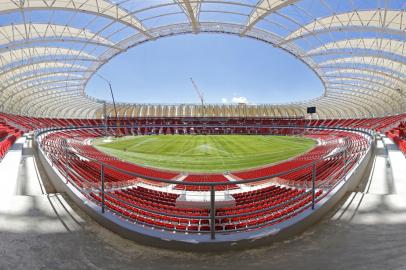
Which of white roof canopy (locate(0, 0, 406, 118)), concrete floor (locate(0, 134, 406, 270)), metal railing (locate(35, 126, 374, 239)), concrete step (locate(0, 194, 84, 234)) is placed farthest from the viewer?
white roof canopy (locate(0, 0, 406, 118))

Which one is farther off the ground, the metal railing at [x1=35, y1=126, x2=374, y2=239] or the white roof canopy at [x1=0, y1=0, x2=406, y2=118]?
the white roof canopy at [x1=0, y1=0, x2=406, y2=118]

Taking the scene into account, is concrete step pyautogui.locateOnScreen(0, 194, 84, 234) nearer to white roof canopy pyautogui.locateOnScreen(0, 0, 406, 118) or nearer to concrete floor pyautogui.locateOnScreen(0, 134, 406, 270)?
concrete floor pyautogui.locateOnScreen(0, 134, 406, 270)

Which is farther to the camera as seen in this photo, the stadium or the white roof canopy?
the white roof canopy

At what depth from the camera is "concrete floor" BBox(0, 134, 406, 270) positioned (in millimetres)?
3596

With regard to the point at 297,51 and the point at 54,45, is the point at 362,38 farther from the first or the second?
the point at 54,45

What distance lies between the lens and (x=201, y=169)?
2839 centimetres

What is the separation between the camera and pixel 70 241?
13.7 ft

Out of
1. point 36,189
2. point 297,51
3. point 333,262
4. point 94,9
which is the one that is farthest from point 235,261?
point 297,51

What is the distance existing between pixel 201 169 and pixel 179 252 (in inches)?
963

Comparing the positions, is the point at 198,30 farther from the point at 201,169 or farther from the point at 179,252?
the point at 179,252

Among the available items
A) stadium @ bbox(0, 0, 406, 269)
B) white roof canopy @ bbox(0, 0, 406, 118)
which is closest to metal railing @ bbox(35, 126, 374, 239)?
stadium @ bbox(0, 0, 406, 269)

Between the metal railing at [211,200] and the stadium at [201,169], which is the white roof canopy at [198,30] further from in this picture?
the metal railing at [211,200]

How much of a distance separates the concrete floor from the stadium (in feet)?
0.09

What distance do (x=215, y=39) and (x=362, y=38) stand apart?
21.5m
